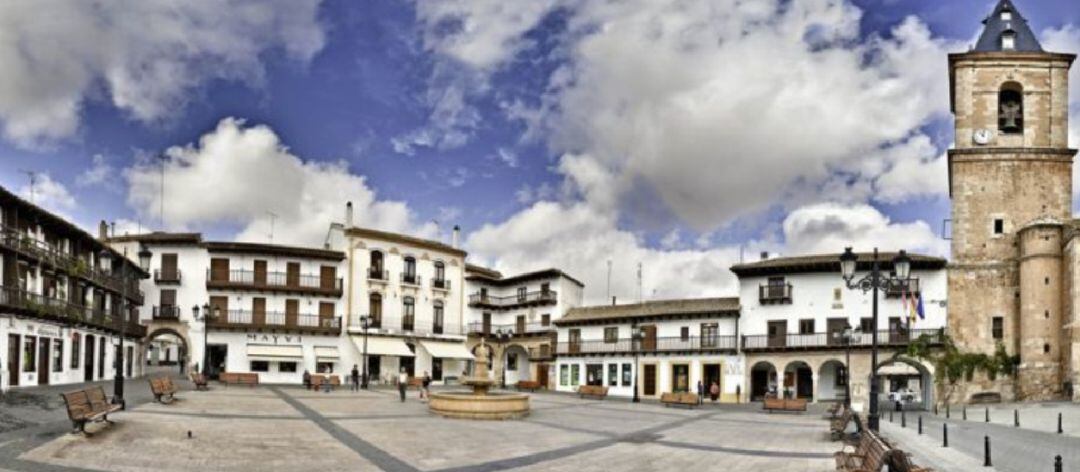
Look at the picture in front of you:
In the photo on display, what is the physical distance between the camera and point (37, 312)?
3203cm

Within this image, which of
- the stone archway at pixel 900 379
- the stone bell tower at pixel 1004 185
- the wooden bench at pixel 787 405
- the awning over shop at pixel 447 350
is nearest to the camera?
the wooden bench at pixel 787 405

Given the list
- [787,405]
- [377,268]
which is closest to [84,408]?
[787,405]

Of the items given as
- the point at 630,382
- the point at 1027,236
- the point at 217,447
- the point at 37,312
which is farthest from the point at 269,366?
the point at 1027,236

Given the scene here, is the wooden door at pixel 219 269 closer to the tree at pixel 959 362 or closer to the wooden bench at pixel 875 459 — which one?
the tree at pixel 959 362

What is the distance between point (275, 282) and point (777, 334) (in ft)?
102

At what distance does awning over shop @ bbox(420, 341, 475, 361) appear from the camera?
5462 cm

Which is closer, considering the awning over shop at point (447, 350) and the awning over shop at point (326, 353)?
the awning over shop at point (326, 353)

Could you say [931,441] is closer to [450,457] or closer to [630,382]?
[450,457]

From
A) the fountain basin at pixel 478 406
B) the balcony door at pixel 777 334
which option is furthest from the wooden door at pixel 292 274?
the balcony door at pixel 777 334

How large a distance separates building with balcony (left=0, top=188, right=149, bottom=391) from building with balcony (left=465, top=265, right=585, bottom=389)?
81.2 ft

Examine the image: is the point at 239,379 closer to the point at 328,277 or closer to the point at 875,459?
the point at 328,277

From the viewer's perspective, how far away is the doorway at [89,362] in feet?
130

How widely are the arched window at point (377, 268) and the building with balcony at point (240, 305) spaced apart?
3392 mm

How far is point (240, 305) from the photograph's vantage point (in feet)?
162
